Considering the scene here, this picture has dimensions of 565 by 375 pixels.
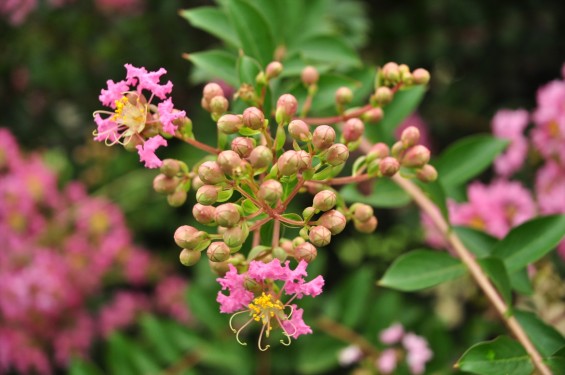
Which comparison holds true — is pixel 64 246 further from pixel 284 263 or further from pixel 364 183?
pixel 284 263

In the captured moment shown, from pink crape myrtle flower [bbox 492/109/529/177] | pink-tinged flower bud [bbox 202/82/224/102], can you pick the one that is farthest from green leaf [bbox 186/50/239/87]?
pink crape myrtle flower [bbox 492/109/529/177]

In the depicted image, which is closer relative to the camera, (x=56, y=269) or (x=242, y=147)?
(x=242, y=147)

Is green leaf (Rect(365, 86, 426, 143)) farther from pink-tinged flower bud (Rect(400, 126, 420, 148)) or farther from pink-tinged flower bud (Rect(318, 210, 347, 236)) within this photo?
pink-tinged flower bud (Rect(318, 210, 347, 236))

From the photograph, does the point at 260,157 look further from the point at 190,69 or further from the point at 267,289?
the point at 190,69

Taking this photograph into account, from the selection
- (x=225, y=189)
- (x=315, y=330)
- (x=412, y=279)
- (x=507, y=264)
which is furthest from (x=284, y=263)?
(x=315, y=330)

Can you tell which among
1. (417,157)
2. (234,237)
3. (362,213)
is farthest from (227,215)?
(417,157)

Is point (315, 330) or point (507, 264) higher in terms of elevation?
point (315, 330)
